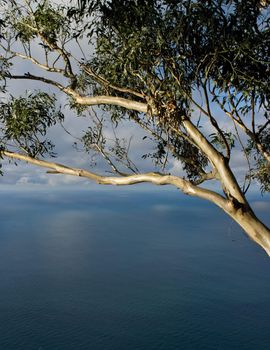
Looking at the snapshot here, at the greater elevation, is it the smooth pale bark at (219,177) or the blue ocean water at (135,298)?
A: the smooth pale bark at (219,177)

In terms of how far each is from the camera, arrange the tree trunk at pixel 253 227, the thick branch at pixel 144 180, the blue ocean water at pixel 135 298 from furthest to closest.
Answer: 1. the blue ocean water at pixel 135 298
2. the thick branch at pixel 144 180
3. the tree trunk at pixel 253 227

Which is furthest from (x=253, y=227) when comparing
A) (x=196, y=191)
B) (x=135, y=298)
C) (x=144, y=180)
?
(x=135, y=298)

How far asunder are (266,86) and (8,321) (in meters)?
76.0

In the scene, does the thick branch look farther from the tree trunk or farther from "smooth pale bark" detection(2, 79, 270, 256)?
the tree trunk

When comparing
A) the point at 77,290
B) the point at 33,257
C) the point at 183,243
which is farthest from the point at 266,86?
the point at 183,243

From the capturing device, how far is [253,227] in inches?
247

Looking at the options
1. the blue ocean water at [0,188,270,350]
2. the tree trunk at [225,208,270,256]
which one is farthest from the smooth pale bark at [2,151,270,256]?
the blue ocean water at [0,188,270,350]

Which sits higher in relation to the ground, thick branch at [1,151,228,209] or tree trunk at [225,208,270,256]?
thick branch at [1,151,228,209]

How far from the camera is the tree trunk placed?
622cm

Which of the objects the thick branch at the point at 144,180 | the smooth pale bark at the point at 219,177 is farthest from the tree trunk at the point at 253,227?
the thick branch at the point at 144,180

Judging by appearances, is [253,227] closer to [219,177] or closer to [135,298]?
[219,177]

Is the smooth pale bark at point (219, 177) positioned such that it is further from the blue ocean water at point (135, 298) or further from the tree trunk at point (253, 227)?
the blue ocean water at point (135, 298)

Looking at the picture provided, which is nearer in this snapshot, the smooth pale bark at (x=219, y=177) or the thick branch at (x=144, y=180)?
the smooth pale bark at (x=219, y=177)

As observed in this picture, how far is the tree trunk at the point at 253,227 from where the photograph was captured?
20.4 feet
